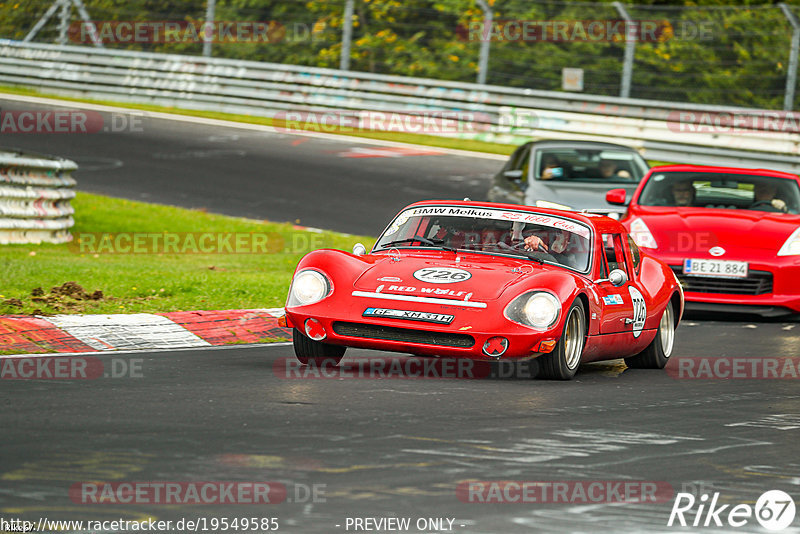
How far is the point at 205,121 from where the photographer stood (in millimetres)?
27734

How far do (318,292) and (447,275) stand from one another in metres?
0.81

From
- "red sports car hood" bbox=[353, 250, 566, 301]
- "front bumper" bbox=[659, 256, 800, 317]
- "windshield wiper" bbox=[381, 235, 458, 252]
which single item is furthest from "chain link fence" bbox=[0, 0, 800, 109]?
"red sports car hood" bbox=[353, 250, 566, 301]

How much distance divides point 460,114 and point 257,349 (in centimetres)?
1761

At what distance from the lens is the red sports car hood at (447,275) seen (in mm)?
8398

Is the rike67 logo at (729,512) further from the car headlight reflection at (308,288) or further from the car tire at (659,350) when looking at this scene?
the car tire at (659,350)

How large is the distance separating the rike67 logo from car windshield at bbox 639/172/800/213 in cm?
883

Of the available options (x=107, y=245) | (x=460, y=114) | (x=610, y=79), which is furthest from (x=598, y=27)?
(x=107, y=245)

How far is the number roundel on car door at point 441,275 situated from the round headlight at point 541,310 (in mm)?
441

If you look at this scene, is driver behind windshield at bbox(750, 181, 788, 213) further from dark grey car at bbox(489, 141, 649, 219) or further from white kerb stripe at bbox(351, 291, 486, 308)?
white kerb stripe at bbox(351, 291, 486, 308)

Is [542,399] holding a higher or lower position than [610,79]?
lower

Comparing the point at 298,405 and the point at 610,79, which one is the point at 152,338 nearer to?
the point at 298,405

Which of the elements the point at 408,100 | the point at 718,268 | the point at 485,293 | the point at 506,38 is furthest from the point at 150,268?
the point at 506,38

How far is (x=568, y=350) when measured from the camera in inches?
344

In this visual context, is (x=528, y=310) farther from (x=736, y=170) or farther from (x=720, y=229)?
(x=736, y=170)
